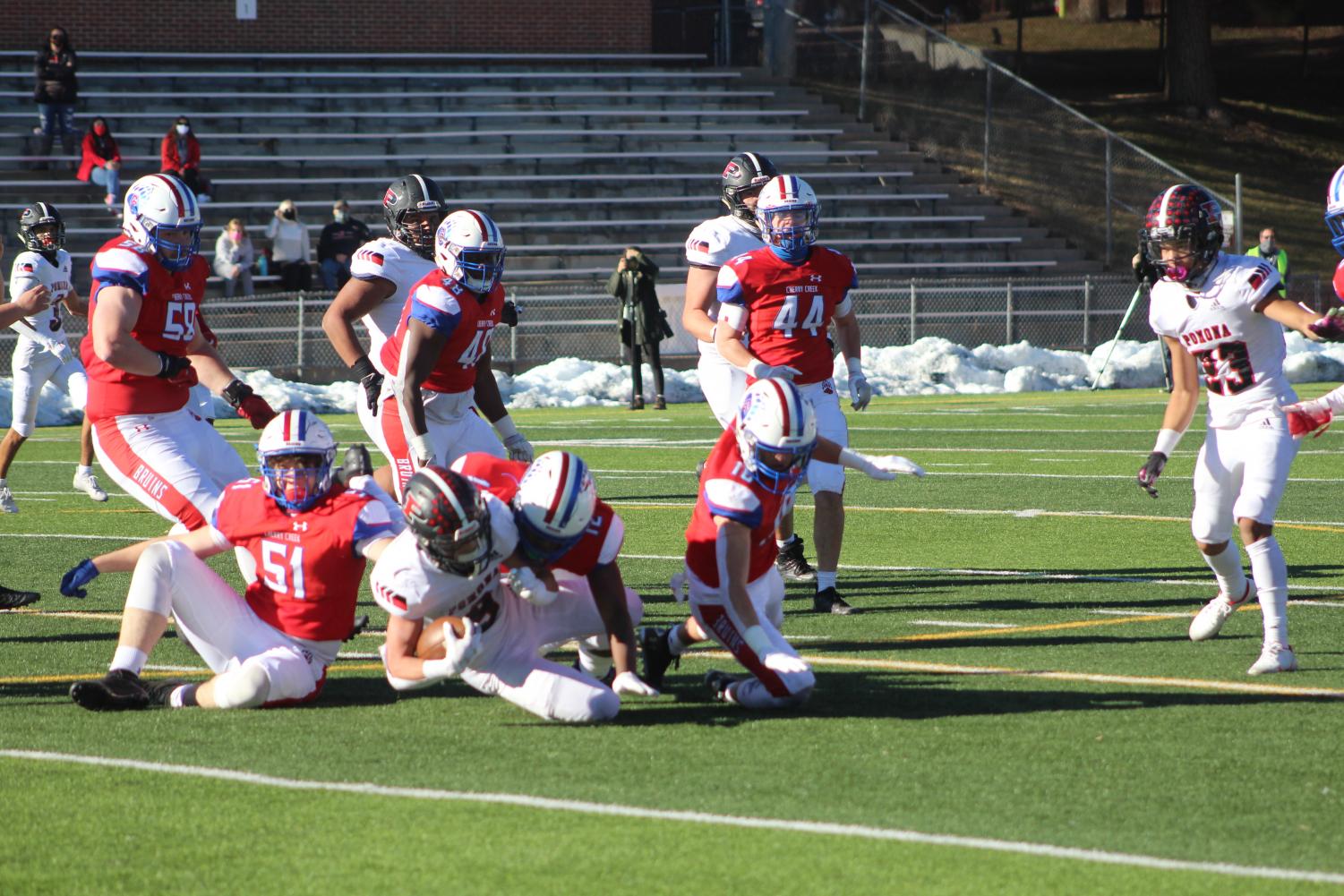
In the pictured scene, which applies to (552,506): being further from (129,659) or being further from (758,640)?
(129,659)

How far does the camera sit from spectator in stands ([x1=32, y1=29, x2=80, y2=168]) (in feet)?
91.7

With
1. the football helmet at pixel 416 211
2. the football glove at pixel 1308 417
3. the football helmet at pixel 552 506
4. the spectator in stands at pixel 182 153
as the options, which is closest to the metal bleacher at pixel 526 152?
the spectator in stands at pixel 182 153

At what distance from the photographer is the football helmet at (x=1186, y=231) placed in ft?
24.1

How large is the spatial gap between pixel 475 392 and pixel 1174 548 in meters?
4.43

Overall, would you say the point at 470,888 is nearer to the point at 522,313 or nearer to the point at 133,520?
the point at 133,520

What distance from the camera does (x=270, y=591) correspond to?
6.76 meters

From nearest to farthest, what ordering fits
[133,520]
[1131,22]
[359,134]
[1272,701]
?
1. [1272,701]
2. [133,520]
3. [359,134]
4. [1131,22]

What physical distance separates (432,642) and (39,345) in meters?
8.87

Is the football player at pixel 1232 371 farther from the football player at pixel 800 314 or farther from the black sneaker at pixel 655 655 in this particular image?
the black sneaker at pixel 655 655

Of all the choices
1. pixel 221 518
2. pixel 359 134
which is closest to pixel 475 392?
pixel 221 518

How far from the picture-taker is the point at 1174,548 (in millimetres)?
10844

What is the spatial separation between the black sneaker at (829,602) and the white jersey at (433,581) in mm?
2954

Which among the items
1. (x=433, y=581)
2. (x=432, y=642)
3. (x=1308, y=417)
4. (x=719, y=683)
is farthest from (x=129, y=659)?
(x=1308, y=417)

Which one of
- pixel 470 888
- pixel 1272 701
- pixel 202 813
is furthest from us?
pixel 1272 701
